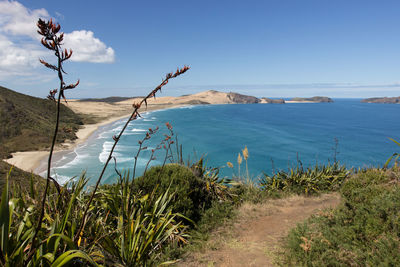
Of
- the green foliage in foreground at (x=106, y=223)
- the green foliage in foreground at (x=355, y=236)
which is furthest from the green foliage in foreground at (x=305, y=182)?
the green foliage in foreground at (x=355, y=236)

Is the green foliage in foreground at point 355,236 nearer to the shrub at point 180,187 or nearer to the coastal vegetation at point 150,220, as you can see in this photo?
the coastal vegetation at point 150,220

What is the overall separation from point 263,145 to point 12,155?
99.3 feet

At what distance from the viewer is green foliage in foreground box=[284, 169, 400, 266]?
10.0 ft

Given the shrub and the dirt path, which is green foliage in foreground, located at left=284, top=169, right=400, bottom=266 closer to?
the dirt path

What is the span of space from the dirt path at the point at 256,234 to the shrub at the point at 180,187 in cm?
88

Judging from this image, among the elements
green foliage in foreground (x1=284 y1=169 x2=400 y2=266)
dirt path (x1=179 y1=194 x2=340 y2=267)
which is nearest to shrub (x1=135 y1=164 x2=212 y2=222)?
dirt path (x1=179 y1=194 x2=340 y2=267)

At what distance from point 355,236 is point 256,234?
208 cm

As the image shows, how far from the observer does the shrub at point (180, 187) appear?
5.30m

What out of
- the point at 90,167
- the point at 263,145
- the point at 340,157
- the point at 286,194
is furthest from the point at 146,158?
the point at 340,157

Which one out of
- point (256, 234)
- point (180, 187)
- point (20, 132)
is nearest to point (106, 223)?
point (180, 187)

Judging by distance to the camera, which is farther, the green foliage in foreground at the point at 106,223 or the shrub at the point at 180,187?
the shrub at the point at 180,187

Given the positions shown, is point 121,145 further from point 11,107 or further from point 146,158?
point 11,107

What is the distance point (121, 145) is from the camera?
106ft

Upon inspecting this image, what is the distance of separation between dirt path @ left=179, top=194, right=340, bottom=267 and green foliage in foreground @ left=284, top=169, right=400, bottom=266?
51 cm
